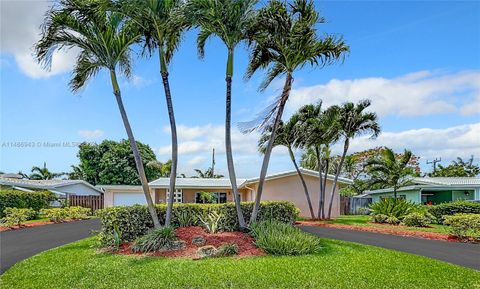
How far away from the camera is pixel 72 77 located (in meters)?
12.4

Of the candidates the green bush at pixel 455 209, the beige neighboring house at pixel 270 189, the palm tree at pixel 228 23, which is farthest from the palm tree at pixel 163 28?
the green bush at pixel 455 209

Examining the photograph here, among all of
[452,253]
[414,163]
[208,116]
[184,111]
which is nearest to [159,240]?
[184,111]

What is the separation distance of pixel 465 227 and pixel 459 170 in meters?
34.6

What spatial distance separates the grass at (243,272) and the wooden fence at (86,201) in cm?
2123

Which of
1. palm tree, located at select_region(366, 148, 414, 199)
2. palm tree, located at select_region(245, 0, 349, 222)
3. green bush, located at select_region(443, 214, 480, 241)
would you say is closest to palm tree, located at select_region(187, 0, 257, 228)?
palm tree, located at select_region(245, 0, 349, 222)

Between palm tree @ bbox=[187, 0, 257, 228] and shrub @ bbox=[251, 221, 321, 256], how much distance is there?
1.49 meters

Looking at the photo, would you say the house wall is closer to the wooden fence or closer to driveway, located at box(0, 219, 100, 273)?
the wooden fence

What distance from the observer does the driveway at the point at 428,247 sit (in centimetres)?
1014

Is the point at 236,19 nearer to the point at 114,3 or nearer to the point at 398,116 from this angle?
the point at 114,3

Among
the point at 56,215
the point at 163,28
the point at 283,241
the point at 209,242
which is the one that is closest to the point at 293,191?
the point at 56,215

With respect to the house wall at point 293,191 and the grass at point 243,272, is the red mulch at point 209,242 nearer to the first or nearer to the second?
the grass at point 243,272

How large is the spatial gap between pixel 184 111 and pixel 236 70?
2.49 m

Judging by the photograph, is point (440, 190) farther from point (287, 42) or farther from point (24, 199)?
point (24, 199)

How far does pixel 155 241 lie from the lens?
405 inches
